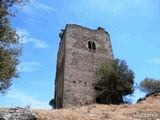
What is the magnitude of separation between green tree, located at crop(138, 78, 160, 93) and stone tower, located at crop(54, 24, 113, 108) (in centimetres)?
607

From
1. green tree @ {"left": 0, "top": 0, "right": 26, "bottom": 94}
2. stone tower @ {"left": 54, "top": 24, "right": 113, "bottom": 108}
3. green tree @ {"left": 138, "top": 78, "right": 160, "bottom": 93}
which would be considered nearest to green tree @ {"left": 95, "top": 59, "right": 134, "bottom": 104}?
stone tower @ {"left": 54, "top": 24, "right": 113, "bottom": 108}

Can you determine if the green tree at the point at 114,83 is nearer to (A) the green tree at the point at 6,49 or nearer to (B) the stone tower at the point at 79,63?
(B) the stone tower at the point at 79,63

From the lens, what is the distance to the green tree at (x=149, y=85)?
25.9 meters

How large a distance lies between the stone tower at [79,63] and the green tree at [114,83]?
129 cm

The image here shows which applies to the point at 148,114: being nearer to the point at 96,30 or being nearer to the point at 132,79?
the point at 132,79

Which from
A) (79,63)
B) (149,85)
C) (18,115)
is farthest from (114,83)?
(18,115)

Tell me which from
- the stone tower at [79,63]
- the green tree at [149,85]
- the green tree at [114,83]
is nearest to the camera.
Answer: the green tree at [114,83]

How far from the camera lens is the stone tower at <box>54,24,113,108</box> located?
69.6ft

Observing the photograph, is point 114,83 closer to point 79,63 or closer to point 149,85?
point 79,63

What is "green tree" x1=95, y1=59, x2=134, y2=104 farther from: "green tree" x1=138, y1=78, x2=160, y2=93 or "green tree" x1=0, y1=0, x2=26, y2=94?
"green tree" x1=0, y1=0, x2=26, y2=94

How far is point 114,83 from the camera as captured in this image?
20.9 metres

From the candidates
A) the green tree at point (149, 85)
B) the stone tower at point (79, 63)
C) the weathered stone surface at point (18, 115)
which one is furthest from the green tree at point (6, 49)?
the green tree at point (149, 85)

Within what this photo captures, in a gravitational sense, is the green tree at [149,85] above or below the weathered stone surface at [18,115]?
above

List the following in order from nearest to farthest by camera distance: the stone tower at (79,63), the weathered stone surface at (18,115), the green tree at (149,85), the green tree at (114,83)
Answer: the weathered stone surface at (18,115), the green tree at (114,83), the stone tower at (79,63), the green tree at (149,85)
